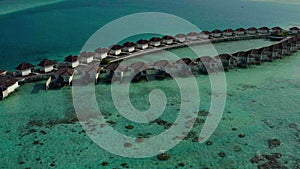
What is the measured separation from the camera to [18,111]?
1889 centimetres

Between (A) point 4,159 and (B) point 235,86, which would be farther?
(B) point 235,86

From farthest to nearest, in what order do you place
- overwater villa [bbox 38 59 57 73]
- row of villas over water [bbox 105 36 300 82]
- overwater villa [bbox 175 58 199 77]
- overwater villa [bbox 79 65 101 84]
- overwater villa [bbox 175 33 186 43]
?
1. overwater villa [bbox 175 33 186 43]
2. overwater villa [bbox 38 59 57 73]
3. overwater villa [bbox 175 58 199 77]
4. row of villas over water [bbox 105 36 300 82]
5. overwater villa [bbox 79 65 101 84]

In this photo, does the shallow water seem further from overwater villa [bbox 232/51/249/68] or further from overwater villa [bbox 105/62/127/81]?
overwater villa [bbox 232/51/249/68]

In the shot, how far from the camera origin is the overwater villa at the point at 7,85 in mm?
20497

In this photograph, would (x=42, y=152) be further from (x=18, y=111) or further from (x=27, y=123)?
(x=18, y=111)

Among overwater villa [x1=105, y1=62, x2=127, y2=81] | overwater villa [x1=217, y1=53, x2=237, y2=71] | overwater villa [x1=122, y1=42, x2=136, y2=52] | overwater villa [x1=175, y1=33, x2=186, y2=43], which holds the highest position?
Result: overwater villa [x1=175, y1=33, x2=186, y2=43]

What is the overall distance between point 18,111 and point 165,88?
10648mm

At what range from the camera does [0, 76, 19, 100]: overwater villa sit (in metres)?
20.5

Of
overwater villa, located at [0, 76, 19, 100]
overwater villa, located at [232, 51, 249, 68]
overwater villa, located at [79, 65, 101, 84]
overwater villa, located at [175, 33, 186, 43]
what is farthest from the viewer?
overwater villa, located at [175, 33, 186, 43]

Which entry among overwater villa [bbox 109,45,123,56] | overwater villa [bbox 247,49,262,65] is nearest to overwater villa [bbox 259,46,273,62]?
overwater villa [bbox 247,49,262,65]

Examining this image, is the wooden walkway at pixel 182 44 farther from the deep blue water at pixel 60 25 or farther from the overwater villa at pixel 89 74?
the deep blue water at pixel 60 25

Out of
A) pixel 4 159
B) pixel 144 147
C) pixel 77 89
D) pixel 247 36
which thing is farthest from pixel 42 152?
pixel 247 36

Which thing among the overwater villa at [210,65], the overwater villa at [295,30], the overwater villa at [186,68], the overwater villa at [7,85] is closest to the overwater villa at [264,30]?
the overwater villa at [295,30]

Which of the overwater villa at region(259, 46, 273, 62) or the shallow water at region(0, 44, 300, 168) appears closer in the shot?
the shallow water at region(0, 44, 300, 168)
